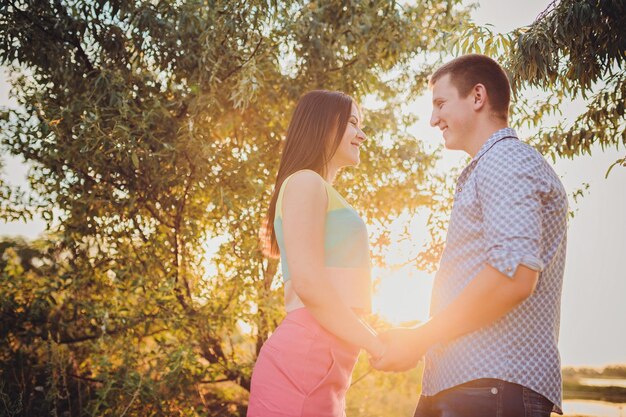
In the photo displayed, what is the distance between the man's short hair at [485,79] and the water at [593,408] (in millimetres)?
6670

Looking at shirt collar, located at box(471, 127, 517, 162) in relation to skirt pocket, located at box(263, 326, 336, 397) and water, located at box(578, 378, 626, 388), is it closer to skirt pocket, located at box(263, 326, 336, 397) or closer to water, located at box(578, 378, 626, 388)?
skirt pocket, located at box(263, 326, 336, 397)

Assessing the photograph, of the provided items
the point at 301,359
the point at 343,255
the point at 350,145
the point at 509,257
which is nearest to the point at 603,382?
the point at 350,145

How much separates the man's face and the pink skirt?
79cm

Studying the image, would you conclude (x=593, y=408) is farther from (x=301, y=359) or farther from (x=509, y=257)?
(x=509, y=257)

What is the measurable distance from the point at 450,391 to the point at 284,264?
75 centimetres

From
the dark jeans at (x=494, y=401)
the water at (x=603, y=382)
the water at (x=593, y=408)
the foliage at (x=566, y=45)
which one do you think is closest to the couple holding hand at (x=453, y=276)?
the dark jeans at (x=494, y=401)

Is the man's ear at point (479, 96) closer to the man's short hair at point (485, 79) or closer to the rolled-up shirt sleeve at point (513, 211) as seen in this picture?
the man's short hair at point (485, 79)

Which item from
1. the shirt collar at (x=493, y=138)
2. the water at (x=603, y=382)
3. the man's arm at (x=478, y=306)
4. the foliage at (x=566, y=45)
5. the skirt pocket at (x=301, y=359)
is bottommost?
the skirt pocket at (x=301, y=359)

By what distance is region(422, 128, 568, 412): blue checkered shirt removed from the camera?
1.51 metres

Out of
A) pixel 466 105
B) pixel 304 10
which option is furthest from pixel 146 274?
pixel 466 105

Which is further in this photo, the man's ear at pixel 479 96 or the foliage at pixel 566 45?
the foliage at pixel 566 45

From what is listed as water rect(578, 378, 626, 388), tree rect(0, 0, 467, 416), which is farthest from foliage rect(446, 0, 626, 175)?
water rect(578, 378, 626, 388)

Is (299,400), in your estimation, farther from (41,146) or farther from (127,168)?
(41,146)

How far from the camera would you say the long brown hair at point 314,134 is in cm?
224
